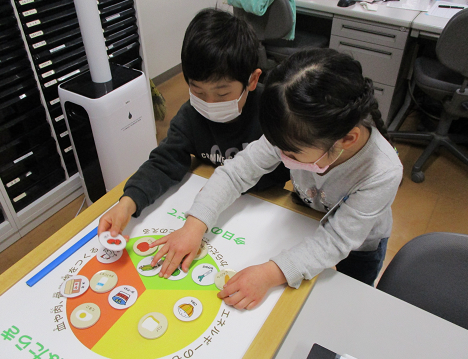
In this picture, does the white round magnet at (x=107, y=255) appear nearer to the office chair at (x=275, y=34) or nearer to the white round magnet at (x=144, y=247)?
the white round magnet at (x=144, y=247)

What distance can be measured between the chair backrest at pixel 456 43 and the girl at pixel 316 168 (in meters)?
1.17

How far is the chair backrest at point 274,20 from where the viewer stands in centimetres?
198

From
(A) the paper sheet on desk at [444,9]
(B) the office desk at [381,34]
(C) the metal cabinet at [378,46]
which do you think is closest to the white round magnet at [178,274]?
(B) the office desk at [381,34]

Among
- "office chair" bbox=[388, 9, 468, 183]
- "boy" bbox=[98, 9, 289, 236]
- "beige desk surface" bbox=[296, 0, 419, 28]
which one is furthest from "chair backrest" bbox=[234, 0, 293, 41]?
"boy" bbox=[98, 9, 289, 236]

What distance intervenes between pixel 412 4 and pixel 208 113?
5.90 ft

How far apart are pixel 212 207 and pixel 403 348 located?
0.43 m

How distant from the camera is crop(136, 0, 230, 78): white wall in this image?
2629 millimetres

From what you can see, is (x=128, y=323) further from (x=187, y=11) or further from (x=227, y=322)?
(x=187, y=11)

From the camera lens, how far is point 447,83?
6.04 ft

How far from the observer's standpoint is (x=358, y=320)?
2.12 feet

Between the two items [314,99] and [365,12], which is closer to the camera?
[314,99]

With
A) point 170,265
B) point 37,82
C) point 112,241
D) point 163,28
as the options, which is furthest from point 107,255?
point 163,28

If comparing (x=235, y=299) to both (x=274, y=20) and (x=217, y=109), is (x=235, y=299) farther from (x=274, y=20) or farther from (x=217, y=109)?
(x=274, y=20)

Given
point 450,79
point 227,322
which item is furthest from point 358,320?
point 450,79
